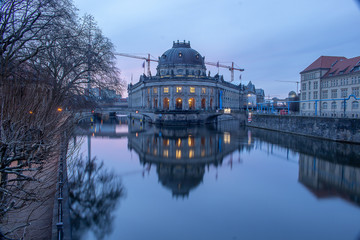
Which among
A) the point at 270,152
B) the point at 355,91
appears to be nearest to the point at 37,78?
the point at 270,152

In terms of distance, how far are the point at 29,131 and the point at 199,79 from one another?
61026 mm

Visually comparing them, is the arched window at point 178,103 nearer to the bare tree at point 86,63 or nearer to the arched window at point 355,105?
the arched window at point 355,105

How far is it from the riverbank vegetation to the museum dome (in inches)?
2072

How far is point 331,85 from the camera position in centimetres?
5084

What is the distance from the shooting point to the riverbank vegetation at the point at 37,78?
21.3 ft

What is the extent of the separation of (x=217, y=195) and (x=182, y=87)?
2083 inches

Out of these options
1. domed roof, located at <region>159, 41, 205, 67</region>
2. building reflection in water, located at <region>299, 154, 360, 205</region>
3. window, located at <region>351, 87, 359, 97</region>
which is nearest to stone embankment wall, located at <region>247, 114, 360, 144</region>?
building reflection in water, located at <region>299, 154, 360, 205</region>

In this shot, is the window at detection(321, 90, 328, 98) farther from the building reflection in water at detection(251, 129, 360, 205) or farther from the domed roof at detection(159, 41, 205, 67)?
the domed roof at detection(159, 41, 205, 67)

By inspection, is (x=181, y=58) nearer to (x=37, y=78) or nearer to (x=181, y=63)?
(x=181, y=63)

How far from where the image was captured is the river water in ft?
34.2

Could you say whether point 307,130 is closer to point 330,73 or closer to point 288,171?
point 288,171

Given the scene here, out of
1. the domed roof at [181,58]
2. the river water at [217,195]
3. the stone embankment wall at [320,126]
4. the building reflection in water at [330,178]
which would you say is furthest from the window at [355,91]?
the domed roof at [181,58]

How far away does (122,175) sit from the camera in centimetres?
1844

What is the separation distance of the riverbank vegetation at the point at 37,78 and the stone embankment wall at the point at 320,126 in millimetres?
25423
